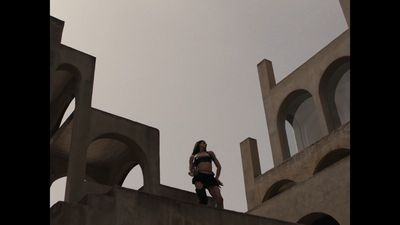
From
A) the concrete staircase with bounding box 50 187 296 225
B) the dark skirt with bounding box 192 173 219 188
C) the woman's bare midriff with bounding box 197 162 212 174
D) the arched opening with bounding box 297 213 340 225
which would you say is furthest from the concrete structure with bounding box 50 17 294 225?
the arched opening with bounding box 297 213 340 225

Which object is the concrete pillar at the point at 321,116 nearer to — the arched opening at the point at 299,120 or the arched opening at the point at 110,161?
the arched opening at the point at 299,120

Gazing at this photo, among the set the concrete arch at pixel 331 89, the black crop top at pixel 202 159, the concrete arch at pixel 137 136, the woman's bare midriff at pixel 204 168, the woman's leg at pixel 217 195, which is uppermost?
the concrete arch at pixel 331 89

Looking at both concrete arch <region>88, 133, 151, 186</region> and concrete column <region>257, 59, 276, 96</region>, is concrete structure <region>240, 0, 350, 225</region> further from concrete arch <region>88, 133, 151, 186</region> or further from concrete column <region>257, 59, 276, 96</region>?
concrete arch <region>88, 133, 151, 186</region>

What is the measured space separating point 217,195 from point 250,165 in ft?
42.7

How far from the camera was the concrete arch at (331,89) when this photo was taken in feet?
67.9

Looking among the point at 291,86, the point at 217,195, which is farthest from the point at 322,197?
the point at 291,86

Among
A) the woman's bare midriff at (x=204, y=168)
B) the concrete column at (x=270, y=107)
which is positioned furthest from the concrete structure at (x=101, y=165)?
the concrete column at (x=270, y=107)

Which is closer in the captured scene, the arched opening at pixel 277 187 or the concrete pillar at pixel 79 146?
the concrete pillar at pixel 79 146
